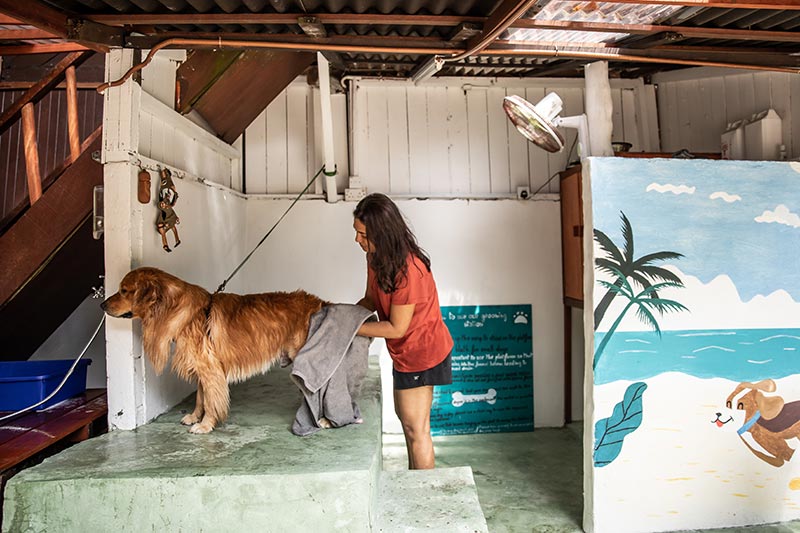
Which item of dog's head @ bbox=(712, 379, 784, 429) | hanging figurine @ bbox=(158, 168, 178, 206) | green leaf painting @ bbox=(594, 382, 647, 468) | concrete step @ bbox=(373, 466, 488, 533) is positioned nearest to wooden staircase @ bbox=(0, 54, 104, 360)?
hanging figurine @ bbox=(158, 168, 178, 206)

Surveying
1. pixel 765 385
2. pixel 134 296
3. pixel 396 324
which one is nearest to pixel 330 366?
pixel 396 324

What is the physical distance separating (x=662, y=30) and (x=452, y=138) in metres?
2.27

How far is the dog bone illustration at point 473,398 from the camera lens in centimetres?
452

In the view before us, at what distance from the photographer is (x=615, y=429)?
2.82 meters

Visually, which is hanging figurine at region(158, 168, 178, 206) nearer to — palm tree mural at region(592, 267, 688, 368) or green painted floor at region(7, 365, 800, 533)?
green painted floor at region(7, 365, 800, 533)

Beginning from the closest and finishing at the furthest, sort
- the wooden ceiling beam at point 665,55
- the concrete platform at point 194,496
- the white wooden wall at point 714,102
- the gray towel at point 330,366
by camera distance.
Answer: the concrete platform at point 194,496
the gray towel at point 330,366
the wooden ceiling beam at point 665,55
the white wooden wall at point 714,102

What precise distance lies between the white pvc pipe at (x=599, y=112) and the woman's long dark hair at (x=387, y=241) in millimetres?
1661

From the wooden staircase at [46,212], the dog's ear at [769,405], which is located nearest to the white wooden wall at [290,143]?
the wooden staircase at [46,212]

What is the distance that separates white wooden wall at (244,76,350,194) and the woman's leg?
2548 mm

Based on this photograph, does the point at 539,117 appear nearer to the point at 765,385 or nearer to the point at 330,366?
the point at 330,366

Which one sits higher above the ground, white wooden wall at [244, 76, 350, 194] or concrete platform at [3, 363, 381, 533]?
white wooden wall at [244, 76, 350, 194]

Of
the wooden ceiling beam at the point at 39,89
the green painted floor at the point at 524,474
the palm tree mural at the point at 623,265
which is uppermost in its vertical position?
the wooden ceiling beam at the point at 39,89

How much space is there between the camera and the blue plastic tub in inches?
102

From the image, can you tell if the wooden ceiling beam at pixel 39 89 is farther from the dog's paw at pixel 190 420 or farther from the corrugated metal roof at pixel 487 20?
the dog's paw at pixel 190 420
